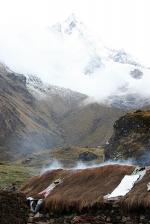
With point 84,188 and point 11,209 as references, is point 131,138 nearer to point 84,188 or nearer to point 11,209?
point 84,188

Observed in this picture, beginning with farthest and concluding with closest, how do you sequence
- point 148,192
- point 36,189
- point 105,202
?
point 36,189, point 105,202, point 148,192

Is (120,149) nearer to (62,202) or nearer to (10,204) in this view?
(62,202)

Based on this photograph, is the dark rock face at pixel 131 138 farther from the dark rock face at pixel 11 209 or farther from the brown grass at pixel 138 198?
the dark rock face at pixel 11 209

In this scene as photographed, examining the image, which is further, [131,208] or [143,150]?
[143,150]

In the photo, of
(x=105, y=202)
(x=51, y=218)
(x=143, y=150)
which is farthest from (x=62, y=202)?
(x=143, y=150)

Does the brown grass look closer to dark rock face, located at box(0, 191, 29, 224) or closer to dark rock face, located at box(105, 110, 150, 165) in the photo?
dark rock face, located at box(0, 191, 29, 224)

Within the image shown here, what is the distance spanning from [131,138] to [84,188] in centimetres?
6139

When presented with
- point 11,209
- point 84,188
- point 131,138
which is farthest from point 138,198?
point 131,138

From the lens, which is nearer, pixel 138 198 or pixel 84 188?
pixel 138 198

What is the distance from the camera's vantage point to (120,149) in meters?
109

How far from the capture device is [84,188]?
1833 inches

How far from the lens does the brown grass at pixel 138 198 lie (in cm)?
3819

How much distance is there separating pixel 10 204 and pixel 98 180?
40.3 feet

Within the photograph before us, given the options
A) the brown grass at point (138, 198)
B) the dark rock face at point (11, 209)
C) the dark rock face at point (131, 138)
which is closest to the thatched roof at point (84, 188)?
the brown grass at point (138, 198)
